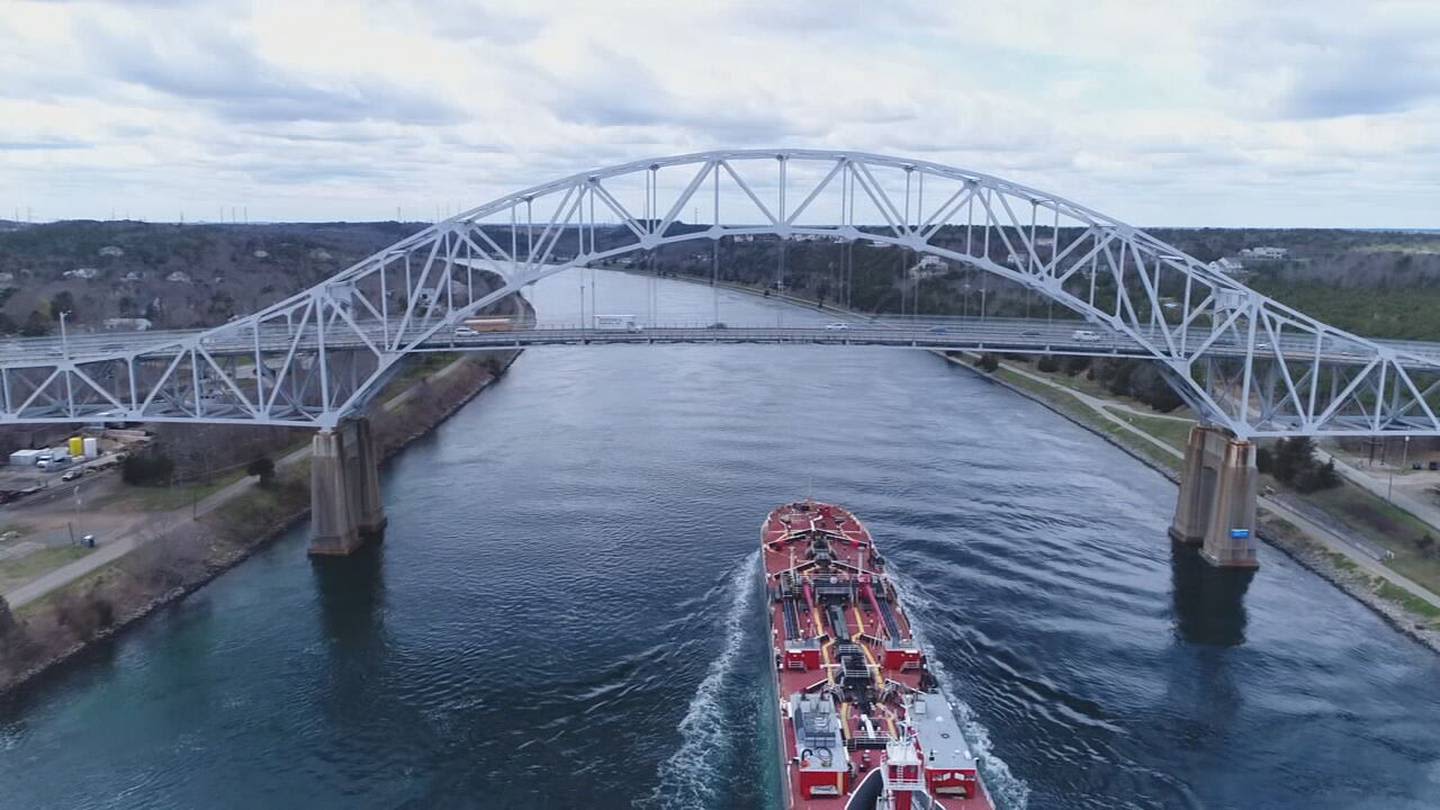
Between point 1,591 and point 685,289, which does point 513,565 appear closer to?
point 1,591

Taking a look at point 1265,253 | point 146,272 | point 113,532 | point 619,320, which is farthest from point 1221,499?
point 1265,253

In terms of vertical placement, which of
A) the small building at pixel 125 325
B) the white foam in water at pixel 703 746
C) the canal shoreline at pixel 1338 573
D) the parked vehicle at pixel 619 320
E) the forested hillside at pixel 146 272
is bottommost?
the white foam in water at pixel 703 746

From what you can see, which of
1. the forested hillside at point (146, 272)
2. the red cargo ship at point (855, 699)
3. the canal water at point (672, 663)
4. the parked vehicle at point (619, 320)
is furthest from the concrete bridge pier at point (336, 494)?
the forested hillside at point (146, 272)

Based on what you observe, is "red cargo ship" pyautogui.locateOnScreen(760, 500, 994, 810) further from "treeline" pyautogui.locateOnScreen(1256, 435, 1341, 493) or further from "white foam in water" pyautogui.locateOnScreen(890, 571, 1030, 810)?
"treeline" pyautogui.locateOnScreen(1256, 435, 1341, 493)

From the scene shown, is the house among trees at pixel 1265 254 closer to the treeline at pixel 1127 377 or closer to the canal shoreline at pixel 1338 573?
the treeline at pixel 1127 377

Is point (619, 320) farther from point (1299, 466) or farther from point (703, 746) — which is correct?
point (1299, 466)

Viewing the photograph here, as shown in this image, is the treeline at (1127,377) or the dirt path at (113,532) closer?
the dirt path at (113,532)
